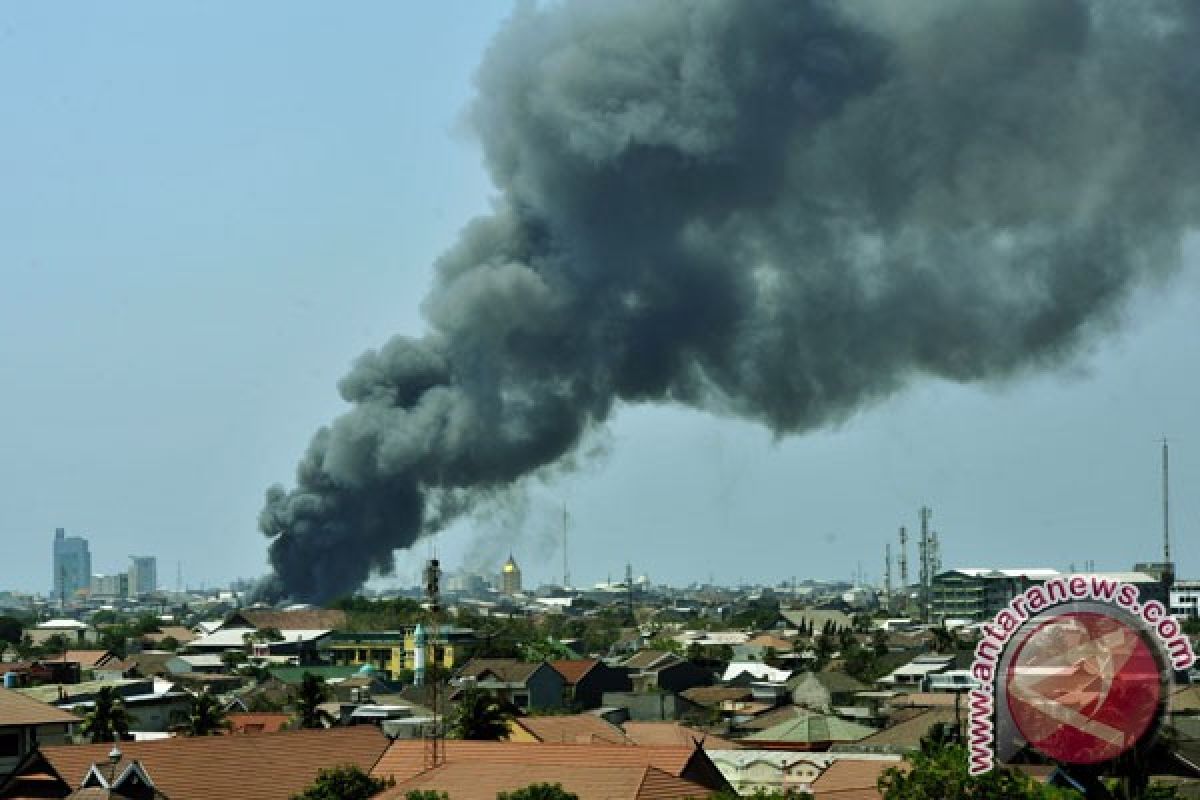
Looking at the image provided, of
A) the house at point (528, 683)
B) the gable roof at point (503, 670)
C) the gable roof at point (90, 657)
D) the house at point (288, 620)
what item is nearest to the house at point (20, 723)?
the house at point (528, 683)

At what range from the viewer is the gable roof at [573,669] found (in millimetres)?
101188

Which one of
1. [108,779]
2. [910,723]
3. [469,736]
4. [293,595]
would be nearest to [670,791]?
[108,779]

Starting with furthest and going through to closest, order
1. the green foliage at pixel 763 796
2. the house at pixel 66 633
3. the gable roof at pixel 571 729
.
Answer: the house at pixel 66 633 < the gable roof at pixel 571 729 < the green foliage at pixel 763 796

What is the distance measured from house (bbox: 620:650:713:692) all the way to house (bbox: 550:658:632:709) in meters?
1.07

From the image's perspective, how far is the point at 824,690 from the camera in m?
95.3

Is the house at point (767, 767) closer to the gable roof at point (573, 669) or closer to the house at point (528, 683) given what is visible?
the house at point (528, 683)

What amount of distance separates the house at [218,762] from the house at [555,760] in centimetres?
145

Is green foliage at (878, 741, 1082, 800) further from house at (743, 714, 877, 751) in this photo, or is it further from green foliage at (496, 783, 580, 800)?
house at (743, 714, 877, 751)

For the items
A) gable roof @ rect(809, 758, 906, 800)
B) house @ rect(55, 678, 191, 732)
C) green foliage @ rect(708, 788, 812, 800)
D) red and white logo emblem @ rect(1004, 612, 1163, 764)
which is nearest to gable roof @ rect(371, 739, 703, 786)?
green foliage @ rect(708, 788, 812, 800)

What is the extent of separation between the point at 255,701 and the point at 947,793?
61.7m

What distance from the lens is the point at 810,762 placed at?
61750 millimetres

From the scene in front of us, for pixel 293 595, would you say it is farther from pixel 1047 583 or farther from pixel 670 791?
pixel 1047 583

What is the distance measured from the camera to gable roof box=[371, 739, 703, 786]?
44.1 meters

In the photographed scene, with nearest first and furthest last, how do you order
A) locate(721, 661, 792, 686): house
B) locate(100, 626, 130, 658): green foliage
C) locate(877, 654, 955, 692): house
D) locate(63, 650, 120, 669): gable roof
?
locate(877, 654, 955, 692): house, locate(721, 661, 792, 686): house, locate(63, 650, 120, 669): gable roof, locate(100, 626, 130, 658): green foliage
